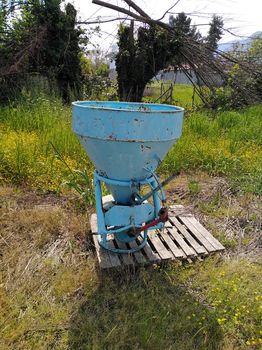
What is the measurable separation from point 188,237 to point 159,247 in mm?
354

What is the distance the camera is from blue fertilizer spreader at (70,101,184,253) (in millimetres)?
2182

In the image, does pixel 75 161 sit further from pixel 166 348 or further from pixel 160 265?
pixel 166 348

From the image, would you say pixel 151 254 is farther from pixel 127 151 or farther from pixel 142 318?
pixel 127 151

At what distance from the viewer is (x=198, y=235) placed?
314 centimetres

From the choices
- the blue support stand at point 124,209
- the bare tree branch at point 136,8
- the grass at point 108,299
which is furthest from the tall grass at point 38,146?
the bare tree branch at point 136,8

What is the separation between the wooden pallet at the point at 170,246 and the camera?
2.71 meters

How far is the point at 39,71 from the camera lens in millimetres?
7758

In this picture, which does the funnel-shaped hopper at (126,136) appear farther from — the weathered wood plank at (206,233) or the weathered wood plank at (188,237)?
the weathered wood plank at (206,233)

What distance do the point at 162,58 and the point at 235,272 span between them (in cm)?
705

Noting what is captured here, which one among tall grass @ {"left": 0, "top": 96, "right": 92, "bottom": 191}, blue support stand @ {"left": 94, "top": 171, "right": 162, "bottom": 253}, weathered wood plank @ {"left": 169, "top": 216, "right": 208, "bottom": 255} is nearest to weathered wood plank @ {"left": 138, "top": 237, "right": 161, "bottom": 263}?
blue support stand @ {"left": 94, "top": 171, "right": 162, "bottom": 253}

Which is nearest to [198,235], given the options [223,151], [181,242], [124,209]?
[181,242]

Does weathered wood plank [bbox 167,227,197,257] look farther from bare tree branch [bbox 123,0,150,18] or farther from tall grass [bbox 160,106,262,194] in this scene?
bare tree branch [bbox 123,0,150,18]

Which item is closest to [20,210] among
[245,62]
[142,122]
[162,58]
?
[142,122]

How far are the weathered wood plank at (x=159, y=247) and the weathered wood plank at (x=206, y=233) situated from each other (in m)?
0.45
